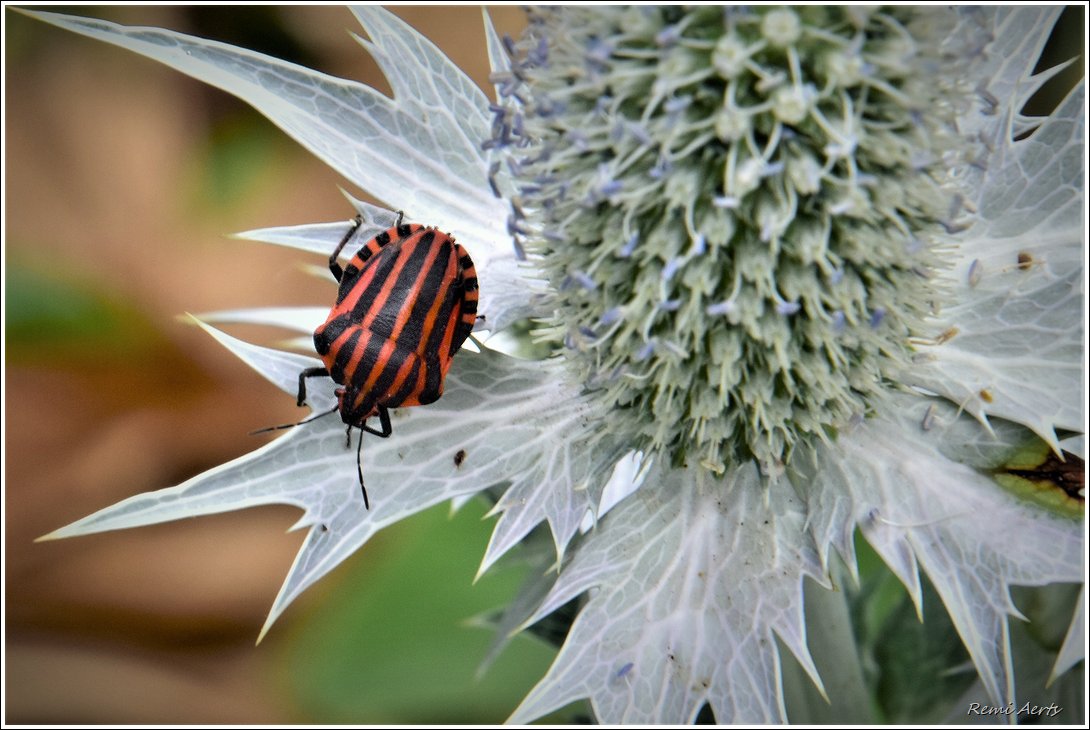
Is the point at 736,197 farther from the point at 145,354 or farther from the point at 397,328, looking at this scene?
the point at 145,354

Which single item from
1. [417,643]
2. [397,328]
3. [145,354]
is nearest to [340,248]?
[397,328]

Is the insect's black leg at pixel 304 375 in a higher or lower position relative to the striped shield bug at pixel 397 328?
lower

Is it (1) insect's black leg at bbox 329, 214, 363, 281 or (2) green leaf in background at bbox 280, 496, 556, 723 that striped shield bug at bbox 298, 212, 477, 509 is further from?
(2) green leaf in background at bbox 280, 496, 556, 723

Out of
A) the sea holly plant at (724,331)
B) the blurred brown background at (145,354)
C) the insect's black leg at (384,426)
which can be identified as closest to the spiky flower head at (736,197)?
the sea holly plant at (724,331)

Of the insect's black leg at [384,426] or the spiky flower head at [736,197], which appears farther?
the insect's black leg at [384,426]

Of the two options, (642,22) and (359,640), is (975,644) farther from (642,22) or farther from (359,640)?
(359,640)

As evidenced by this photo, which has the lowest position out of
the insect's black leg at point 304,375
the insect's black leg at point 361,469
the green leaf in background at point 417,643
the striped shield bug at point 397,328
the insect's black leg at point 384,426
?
the green leaf in background at point 417,643

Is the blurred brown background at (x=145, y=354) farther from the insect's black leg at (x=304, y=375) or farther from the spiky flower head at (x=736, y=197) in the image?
the spiky flower head at (x=736, y=197)
